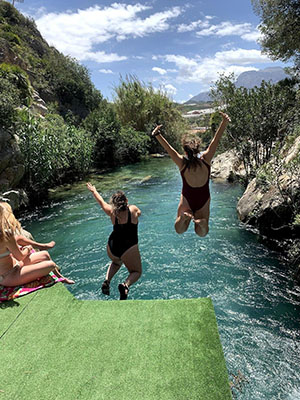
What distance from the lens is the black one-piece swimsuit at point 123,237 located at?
Answer: 13.2 ft

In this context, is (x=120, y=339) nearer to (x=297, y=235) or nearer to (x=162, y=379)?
(x=162, y=379)

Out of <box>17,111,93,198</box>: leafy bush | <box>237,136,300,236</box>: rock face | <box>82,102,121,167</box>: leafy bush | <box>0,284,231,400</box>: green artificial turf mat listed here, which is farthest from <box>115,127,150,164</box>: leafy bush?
<box>0,284,231,400</box>: green artificial turf mat

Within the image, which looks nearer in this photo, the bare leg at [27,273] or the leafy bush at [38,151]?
the bare leg at [27,273]

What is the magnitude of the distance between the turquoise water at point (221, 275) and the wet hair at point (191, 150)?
331 cm

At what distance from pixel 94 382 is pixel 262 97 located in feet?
35.3

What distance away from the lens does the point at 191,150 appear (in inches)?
156

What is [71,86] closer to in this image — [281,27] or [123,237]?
[281,27]

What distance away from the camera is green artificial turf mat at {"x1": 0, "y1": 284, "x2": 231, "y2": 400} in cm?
245

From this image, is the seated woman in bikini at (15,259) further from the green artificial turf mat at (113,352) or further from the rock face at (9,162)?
the rock face at (9,162)

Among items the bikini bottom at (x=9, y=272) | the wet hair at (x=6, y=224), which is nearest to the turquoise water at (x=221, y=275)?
the bikini bottom at (x=9, y=272)

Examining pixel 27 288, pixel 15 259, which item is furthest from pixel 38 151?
pixel 27 288

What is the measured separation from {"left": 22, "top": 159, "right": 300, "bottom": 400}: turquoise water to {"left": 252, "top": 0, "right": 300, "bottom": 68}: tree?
800cm

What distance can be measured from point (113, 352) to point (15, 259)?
2.17 metres

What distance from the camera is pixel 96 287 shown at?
677 centimetres
